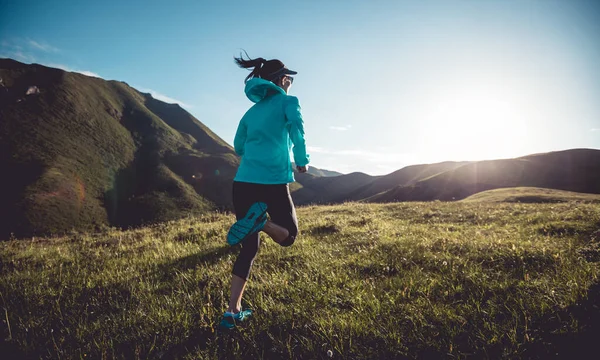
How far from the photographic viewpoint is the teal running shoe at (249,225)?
10.2 feet

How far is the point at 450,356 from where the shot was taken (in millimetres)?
2459

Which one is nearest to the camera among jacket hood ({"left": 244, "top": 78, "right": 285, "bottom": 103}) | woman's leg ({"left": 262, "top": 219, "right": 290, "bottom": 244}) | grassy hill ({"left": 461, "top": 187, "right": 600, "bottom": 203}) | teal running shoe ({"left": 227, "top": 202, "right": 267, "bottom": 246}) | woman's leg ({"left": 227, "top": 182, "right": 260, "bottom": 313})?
teal running shoe ({"left": 227, "top": 202, "right": 267, "bottom": 246})

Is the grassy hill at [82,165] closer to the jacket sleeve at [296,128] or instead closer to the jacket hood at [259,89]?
the jacket hood at [259,89]

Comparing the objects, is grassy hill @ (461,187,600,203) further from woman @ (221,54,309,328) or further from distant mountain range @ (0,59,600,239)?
distant mountain range @ (0,59,600,239)

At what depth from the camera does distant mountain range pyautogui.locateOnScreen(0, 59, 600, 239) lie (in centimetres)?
9256

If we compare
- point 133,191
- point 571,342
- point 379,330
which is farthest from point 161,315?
point 133,191

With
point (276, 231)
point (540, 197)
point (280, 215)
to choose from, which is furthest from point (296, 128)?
point (540, 197)

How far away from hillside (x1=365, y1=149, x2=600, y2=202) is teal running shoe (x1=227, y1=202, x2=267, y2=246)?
87989 mm

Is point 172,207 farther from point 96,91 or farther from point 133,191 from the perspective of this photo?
point 96,91

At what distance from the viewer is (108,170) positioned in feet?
447

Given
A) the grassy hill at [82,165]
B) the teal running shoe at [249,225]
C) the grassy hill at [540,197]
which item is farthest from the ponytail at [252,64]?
the grassy hill at [82,165]

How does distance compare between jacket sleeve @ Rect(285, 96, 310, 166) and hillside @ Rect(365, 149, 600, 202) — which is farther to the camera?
hillside @ Rect(365, 149, 600, 202)

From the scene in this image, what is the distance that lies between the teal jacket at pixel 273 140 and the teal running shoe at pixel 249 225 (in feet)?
1.19

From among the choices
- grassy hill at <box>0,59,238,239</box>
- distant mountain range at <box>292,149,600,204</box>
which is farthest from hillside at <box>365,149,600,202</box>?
grassy hill at <box>0,59,238,239</box>
